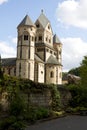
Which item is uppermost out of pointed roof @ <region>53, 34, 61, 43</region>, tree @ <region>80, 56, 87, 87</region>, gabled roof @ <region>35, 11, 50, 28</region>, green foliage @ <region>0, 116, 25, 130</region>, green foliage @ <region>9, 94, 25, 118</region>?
gabled roof @ <region>35, 11, 50, 28</region>

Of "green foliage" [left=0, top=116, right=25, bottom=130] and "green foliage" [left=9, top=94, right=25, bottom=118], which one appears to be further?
"green foliage" [left=9, top=94, right=25, bottom=118]

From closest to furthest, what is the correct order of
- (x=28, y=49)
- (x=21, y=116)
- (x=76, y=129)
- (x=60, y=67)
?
(x=76, y=129), (x=21, y=116), (x=28, y=49), (x=60, y=67)

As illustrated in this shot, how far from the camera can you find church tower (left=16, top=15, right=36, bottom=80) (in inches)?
3263

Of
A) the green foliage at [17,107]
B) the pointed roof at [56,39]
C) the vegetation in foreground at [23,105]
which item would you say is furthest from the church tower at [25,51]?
the green foliage at [17,107]

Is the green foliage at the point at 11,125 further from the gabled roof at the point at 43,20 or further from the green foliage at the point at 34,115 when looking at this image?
the gabled roof at the point at 43,20

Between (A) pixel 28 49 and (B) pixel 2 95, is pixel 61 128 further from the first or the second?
(A) pixel 28 49

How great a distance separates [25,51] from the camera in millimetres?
84062

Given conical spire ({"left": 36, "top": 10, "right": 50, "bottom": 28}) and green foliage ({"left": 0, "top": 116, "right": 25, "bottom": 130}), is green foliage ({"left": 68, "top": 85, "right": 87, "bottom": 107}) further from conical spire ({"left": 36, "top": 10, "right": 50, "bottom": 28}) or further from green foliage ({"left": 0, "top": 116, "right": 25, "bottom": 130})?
conical spire ({"left": 36, "top": 10, "right": 50, "bottom": 28})

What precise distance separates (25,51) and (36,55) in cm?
867

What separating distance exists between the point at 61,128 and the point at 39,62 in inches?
2643

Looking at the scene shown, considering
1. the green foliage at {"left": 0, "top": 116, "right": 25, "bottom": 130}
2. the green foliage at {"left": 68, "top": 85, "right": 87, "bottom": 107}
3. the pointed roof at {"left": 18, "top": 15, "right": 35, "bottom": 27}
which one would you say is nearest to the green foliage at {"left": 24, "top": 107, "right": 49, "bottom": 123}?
the green foliage at {"left": 0, "top": 116, "right": 25, "bottom": 130}

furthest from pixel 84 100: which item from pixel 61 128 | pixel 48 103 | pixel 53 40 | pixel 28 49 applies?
pixel 53 40

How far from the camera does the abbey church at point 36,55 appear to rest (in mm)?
83812

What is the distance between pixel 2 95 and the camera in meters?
25.1
